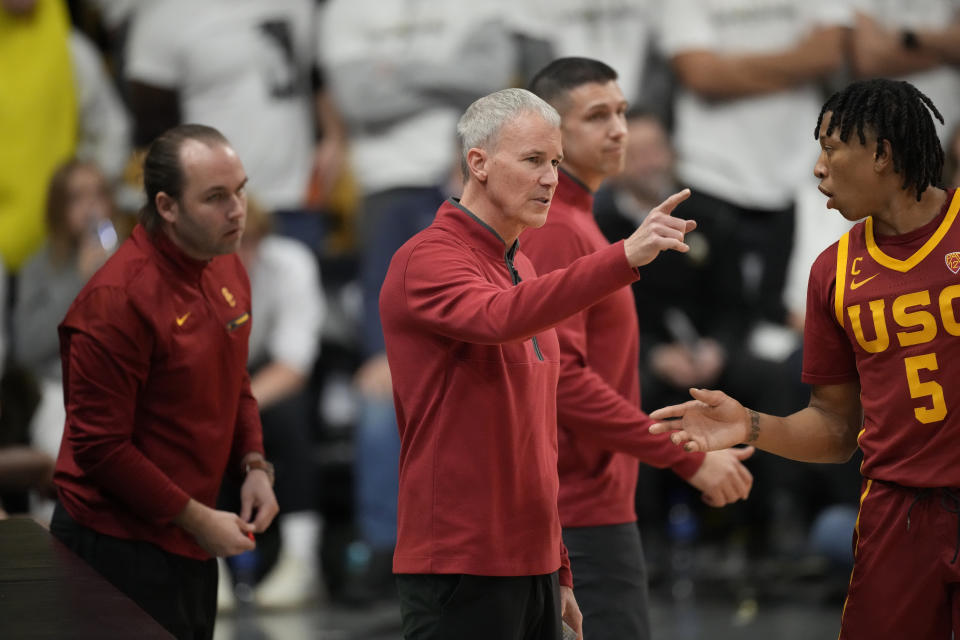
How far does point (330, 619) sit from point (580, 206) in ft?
8.75

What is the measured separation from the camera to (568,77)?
12.4 feet

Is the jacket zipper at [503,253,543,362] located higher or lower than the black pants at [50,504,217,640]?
higher

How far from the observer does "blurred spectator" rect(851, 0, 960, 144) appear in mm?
6473

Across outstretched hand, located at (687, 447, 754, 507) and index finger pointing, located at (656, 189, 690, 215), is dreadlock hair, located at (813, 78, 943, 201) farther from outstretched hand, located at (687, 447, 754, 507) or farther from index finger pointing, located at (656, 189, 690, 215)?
outstretched hand, located at (687, 447, 754, 507)

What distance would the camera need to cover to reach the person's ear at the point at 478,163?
2912 mm

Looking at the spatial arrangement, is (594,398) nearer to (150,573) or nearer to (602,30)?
(150,573)

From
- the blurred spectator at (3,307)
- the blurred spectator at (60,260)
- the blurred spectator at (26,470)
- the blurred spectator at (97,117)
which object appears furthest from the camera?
the blurred spectator at (97,117)

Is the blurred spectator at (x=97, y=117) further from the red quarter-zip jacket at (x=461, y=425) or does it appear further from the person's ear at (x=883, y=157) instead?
the person's ear at (x=883, y=157)

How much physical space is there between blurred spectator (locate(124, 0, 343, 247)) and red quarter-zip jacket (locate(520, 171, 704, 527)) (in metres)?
3.38

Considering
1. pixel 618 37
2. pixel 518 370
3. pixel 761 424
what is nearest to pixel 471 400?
pixel 518 370

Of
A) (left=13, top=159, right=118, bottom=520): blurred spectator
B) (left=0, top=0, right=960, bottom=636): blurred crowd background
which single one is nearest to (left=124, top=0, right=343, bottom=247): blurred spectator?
(left=0, top=0, right=960, bottom=636): blurred crowd background

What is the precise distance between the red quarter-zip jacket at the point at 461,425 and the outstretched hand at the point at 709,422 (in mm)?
317

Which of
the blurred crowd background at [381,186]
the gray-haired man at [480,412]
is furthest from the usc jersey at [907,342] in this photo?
the blurred crowd background at [381,186]

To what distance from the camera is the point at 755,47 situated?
6684 millimetres
